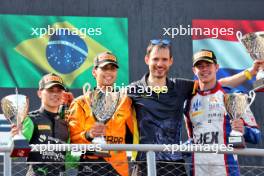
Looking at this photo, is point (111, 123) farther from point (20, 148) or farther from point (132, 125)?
point (20, 148)

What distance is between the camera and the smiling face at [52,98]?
5785mm

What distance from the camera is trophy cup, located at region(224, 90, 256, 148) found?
546cm

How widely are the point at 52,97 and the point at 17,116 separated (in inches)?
16.6

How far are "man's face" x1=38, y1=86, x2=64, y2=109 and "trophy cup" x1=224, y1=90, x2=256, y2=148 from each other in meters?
→ 1.21

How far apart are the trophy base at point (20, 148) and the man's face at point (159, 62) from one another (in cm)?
116

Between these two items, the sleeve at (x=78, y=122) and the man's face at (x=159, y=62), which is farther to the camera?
the man's face at (x=159, y=62)

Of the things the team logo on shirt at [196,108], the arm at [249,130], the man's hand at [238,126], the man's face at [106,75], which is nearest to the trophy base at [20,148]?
the man's face at [106,75]

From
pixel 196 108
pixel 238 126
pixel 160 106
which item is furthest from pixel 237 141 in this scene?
pixel 160 106

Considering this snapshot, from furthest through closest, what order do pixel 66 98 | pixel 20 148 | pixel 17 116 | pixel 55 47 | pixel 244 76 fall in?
pixel 55 47 < pixel 66 98 < pixel 244 76 < pixel 17 116 < pixel 20 148

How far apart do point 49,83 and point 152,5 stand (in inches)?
132

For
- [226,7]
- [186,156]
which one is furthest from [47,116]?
[226,7]

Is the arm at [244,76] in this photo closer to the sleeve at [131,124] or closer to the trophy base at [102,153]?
the sleeve at [131,124]

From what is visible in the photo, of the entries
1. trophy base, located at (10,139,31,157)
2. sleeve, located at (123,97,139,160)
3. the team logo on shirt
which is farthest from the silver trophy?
trophy base, located at (10,139,31,157)

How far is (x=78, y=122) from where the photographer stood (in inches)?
226
